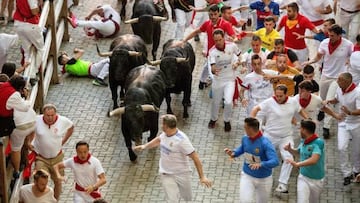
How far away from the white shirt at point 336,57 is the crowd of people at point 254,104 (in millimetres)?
18

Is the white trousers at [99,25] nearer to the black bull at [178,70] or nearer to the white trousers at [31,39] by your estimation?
the black bull at [178,70]

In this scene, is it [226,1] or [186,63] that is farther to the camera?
[226,1]

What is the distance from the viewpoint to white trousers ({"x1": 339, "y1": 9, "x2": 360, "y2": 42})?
68.9ft

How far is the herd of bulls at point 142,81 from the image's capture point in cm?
1705

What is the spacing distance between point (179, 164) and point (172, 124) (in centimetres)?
68

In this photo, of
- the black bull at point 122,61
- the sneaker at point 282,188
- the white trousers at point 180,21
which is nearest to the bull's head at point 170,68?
the black bull at point 122,61

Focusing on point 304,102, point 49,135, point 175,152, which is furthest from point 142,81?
point 175,152

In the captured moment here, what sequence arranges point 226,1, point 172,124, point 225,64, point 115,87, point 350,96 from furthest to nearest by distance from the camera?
1. point 226,1
2. point 115,87
3. point 225,64
4. point 350,96
5. point 172,124

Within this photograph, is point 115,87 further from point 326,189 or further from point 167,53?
point 326,189

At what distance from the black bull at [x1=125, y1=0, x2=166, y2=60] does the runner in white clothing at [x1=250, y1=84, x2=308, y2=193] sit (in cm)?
573

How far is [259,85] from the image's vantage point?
56.1 feet

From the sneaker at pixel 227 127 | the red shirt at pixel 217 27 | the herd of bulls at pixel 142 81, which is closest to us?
the herd of bulls at pixel 142 81

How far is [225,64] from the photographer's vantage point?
1778 centimetres

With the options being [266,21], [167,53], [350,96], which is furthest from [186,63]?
[350,96]
